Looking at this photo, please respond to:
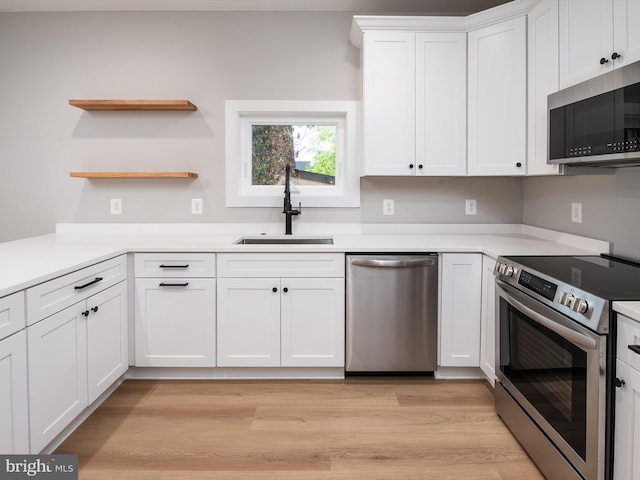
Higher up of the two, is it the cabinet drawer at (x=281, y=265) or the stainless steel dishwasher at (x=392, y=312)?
the cabinet drawer at (x=281, y=265)

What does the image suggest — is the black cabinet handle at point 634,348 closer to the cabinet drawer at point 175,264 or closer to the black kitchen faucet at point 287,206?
the cabinet drawer at point 175,264

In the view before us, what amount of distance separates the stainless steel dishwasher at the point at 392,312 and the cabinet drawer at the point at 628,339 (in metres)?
1.41

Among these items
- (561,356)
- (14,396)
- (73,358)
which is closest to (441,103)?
(561,356)

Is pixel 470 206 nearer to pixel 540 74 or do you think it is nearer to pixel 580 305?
pixel 540 74

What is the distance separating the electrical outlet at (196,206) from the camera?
3553mm

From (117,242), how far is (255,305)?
946 mm

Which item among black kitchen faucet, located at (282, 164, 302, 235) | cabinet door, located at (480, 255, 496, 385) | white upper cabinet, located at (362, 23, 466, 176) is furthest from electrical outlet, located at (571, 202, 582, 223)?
black kitchen faucet, located at (282, 164, 302, 235)

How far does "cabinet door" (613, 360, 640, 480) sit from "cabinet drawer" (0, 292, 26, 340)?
1999 mm

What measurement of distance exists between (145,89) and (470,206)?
240 cm

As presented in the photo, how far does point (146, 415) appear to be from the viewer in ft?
8.41

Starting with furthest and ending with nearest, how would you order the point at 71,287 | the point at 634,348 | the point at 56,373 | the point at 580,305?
1. the point at 71,287
2. the point at 56,373
3. the point at 580,305
4. the point at 634,348

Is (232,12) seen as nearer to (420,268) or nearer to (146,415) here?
(420,268)

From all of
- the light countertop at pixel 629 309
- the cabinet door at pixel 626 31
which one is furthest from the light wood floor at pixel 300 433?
the cabinet door at pixel 626 31

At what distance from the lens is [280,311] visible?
2943 mm
